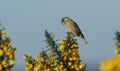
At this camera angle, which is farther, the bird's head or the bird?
the bird's head

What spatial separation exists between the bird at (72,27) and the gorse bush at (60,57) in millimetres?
428

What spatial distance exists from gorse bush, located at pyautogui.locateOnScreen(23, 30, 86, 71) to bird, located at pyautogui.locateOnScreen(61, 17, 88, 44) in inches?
16.9

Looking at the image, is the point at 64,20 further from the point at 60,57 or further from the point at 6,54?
the point at 6,54

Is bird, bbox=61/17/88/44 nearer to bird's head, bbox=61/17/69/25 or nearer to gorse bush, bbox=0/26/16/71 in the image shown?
bird's head, bbox=61/17/69/25

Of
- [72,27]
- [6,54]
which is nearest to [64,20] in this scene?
[72,27]

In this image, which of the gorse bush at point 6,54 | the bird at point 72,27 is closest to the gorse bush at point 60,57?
the bird at point 72,27

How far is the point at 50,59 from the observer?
847 inches

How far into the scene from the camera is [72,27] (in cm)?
2173

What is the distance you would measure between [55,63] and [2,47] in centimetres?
813

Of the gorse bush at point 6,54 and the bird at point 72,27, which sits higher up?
the bird at point 72,27

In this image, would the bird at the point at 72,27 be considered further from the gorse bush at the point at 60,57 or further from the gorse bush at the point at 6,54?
the gorse bush at the point at 6,54

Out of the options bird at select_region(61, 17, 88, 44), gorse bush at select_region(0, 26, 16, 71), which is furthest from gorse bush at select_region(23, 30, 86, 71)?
gorse bush at select_region(0, 26, 16, 71)

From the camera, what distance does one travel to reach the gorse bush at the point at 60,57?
21.0m

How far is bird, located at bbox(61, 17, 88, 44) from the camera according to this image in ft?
69.7
